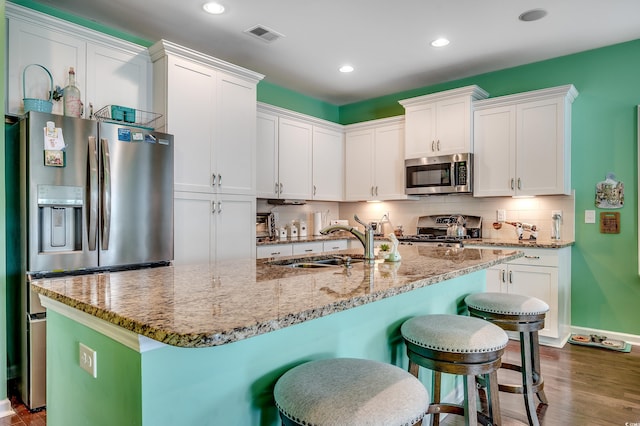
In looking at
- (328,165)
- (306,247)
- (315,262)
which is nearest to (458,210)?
(328,165)

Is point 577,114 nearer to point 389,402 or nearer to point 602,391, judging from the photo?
point 602,391

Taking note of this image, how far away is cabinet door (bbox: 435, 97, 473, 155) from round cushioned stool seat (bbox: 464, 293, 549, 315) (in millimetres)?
2322

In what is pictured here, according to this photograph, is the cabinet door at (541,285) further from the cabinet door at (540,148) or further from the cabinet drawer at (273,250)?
the cabinet drawer at (273,250)

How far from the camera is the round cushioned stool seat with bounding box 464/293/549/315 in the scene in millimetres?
2072

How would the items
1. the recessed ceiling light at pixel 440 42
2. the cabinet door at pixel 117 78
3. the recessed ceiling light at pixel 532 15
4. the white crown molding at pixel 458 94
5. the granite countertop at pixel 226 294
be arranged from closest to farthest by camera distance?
the granite countertop at pixel 226 294
the cabinet door at pixel 117 78
the recessed ceiling light at pixel 532 15
the recessed ceiling light at pixel 440 42
the white crown molding at pixel 458 94

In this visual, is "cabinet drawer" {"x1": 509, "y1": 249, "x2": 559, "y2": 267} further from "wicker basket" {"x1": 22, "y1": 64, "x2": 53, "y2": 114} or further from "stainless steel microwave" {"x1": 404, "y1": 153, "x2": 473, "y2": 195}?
"wicker basket" {"x1": 22, "y1": 64, "x2": 53, "y2": 114}

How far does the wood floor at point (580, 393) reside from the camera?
2.23m

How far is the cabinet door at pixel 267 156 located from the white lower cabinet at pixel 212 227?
588mm

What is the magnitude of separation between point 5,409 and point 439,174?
4.08 meters

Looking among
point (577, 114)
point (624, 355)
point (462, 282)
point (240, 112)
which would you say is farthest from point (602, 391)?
point (240, 112)

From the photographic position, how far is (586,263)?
3814mm

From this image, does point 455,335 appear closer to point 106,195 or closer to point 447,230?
point 106,195

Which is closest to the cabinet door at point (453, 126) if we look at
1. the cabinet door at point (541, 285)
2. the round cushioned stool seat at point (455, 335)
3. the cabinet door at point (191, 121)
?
the cabinet door at point (541, 285)

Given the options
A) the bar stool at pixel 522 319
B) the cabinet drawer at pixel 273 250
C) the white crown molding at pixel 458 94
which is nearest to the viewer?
the bar stool at pixel 522 319
